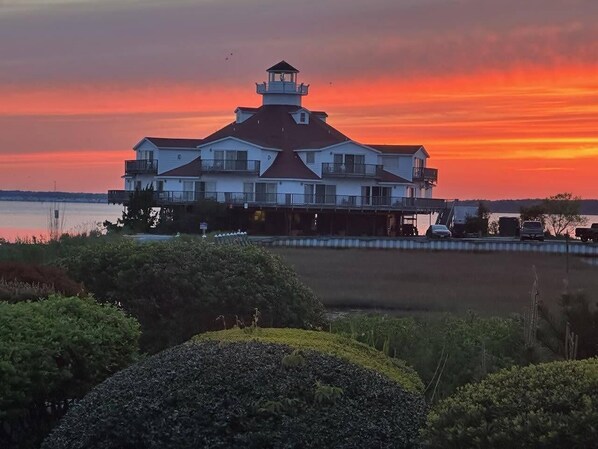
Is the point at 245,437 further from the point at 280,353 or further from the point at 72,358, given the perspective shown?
the point at 72,358

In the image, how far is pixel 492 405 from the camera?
6.11m

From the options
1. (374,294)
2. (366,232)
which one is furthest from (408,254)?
(366,232)

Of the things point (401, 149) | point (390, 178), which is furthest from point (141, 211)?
point (401, 149)

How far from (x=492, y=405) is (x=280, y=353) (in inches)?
82.1

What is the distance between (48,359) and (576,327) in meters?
5.45

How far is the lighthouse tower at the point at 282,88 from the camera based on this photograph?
94.9 meters

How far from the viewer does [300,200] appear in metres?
83.6

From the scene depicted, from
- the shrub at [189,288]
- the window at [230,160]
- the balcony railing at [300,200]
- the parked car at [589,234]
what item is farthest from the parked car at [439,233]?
the shrub at [189,288]

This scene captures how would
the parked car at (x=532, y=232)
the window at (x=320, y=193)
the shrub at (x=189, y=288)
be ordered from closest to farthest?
the shrub at (x=189, y=288) < the parked car at (x=532, y=232) < the window at (x=320, y=193)

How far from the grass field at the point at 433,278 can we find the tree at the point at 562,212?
1563 inches

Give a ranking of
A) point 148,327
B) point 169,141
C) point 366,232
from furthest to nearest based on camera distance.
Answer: point 169,141
point 366,232
point 148,327

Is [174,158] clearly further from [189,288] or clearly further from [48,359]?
[48,359]

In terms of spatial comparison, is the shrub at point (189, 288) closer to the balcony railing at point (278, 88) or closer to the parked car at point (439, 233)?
the parked car at point (439, 233)

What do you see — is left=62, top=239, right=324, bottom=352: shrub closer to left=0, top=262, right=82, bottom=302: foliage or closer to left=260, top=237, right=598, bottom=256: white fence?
left=0, top=262, right=82, bottom=302: foliage
